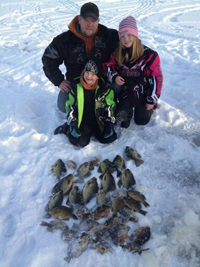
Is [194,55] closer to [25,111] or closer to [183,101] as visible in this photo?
[183,101]

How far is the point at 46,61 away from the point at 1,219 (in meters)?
2.64

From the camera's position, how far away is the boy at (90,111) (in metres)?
3.47

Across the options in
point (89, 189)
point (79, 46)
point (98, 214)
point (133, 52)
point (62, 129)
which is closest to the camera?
point (98, 214)

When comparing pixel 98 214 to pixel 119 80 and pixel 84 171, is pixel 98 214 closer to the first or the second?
pixel 84 171

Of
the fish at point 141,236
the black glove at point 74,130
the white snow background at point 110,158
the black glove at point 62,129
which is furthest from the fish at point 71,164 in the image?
the fish at point 141,236

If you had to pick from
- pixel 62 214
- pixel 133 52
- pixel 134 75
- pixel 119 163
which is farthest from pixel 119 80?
pixel 62 214

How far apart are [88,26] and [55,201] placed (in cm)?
259

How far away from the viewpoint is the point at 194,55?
6.29 meters

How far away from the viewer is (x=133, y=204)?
2602 millimetres

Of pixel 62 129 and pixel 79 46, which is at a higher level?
pixel 79 46

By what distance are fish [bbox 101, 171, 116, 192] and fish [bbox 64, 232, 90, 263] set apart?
2.23 feet

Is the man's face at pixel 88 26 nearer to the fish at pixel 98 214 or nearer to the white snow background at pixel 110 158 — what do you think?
the white snow background at pixel 110 158

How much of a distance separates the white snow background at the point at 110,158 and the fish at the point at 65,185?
13cm

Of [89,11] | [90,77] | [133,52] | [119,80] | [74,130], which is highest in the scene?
[89,11]
